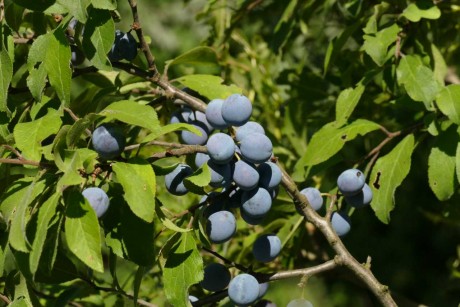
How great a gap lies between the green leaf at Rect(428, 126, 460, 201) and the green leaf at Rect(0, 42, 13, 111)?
69 centimetres

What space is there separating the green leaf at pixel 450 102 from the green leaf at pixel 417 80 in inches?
0.6

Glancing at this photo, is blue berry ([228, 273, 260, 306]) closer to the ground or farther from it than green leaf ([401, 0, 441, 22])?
closer to the ground

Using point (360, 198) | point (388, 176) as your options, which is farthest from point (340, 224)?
point (388, 176)

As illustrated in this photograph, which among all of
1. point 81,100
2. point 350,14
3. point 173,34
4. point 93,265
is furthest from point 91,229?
point 173,34

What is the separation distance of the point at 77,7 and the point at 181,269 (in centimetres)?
37

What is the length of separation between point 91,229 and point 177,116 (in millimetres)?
404

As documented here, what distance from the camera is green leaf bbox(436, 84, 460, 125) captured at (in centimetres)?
127

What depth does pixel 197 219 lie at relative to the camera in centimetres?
112

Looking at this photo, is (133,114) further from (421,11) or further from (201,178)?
(421,11)

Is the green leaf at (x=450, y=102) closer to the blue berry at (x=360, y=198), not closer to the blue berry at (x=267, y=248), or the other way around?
the blue berry at (x=360, y=198)

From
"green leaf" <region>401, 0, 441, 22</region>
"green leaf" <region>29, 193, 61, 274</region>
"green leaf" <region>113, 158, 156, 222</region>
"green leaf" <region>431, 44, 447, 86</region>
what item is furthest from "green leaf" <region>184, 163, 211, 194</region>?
"green leaf" <region>431, 44, 447, 86</region>

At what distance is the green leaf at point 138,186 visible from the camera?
0.92 m

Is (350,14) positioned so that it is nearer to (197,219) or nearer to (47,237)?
(197,219)

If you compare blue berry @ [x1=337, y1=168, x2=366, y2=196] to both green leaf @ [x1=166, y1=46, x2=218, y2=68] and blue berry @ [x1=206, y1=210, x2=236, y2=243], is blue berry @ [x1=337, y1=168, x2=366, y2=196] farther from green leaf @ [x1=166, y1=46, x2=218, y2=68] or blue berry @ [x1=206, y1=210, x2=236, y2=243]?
green leaf @ [x1=166, y1=46, x2=218, y2=68]
